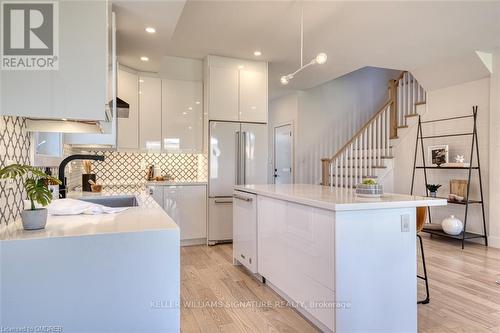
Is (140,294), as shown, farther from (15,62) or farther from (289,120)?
(289,120)

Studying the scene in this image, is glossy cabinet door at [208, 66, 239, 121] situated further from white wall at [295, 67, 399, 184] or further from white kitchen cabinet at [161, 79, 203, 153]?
white wall at [295, 67, 399, 184]

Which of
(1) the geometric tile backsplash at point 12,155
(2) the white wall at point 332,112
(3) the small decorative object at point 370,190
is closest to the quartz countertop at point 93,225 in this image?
(1) the geometric tile backsplash at point 12,155

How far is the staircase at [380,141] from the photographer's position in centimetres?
561

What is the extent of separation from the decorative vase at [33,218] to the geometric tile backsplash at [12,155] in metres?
0.29

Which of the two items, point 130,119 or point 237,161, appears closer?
point 130,119

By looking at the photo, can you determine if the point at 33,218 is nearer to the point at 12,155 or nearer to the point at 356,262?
the point at 12,155

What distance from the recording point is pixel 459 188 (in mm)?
4609

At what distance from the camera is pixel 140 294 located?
1.27 meters

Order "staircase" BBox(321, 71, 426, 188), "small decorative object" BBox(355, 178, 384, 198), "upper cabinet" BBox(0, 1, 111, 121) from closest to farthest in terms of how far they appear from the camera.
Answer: "upper cabinet" BBox(0, 1, 111, 121), "small decorative object" BBox(355, 178, 384, 198), "staircase" BBox(321, 71, 426, 188)

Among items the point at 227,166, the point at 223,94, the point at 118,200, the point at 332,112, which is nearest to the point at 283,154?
the point at 332,112

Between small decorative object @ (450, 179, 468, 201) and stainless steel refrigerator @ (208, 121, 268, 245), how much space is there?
3032 mm

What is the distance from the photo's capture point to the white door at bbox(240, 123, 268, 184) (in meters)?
4.66

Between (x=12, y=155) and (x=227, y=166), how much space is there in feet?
10.2

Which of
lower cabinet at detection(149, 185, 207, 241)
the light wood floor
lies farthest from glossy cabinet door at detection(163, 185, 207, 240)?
the light wood floor
